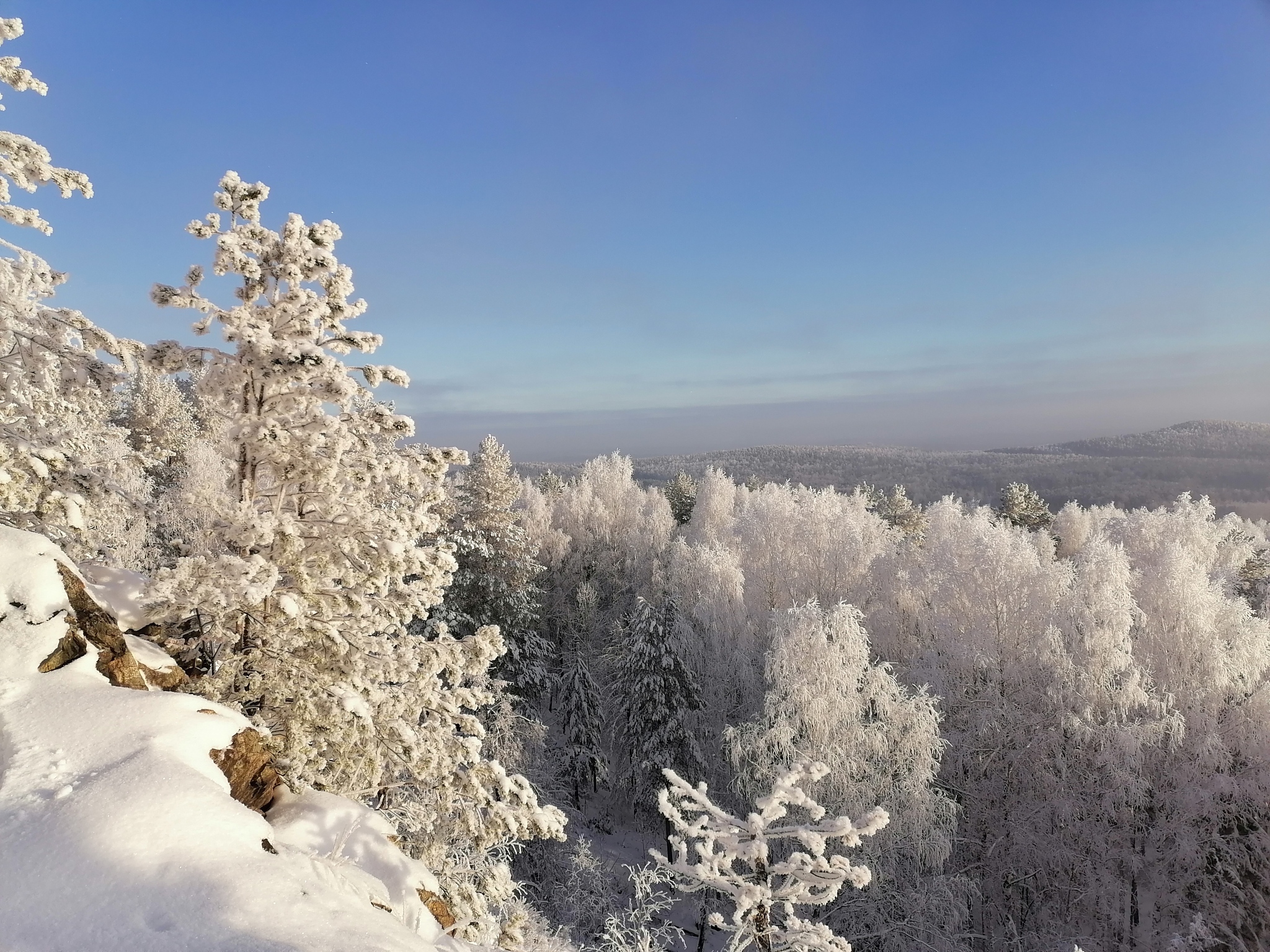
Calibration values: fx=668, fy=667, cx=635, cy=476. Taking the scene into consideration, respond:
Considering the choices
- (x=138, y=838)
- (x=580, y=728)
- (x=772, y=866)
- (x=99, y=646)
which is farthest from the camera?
(x=580, y=728)

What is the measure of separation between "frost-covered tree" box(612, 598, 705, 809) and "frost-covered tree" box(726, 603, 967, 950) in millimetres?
5146

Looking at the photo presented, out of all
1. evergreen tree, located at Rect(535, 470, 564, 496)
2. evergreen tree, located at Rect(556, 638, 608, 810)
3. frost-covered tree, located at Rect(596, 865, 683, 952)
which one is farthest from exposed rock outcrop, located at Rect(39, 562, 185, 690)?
evergreen tree, located at Rect(535, 470, 564, 496)

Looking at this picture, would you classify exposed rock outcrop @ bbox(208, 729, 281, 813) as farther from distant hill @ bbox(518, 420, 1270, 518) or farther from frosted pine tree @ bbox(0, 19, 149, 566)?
distant hill @ bbox(518, 420, 1270, 518)

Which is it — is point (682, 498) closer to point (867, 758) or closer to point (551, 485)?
point (551, 485)

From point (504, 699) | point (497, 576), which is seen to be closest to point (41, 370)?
point (504, 699)

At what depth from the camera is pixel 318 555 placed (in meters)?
7.38

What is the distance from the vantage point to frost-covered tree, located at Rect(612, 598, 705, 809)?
23578 mm

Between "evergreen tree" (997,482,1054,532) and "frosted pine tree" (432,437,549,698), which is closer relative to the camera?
"frosted pine tree" (432,437,549,698)

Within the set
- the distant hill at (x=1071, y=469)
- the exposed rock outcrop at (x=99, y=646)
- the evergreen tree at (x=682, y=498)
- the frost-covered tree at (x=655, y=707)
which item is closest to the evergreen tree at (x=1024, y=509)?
the distant hill at (x=1071, y=469)

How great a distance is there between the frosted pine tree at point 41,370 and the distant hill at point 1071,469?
140ft

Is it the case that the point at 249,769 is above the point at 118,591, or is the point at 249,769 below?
below

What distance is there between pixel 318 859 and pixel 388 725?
6.91 ft

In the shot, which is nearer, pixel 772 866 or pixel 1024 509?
pixel 772 866

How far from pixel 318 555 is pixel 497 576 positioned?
18340 mm
